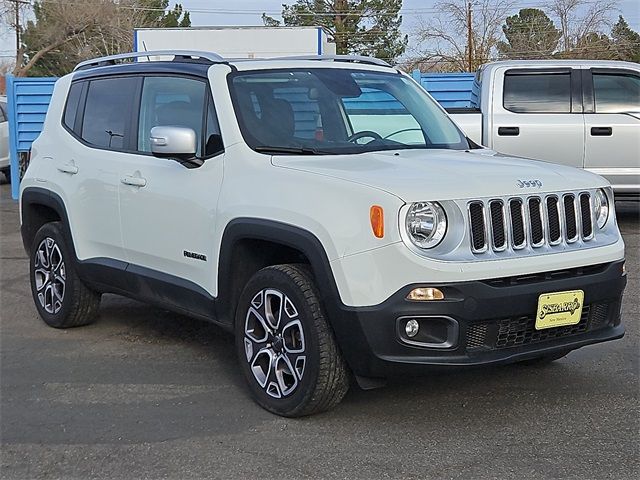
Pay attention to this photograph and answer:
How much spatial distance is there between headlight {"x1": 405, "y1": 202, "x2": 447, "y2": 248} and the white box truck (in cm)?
1171

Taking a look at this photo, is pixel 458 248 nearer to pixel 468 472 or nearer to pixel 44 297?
pixel 468 472

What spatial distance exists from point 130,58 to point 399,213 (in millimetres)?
2987

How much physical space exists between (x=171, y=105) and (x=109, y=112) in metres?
0.70

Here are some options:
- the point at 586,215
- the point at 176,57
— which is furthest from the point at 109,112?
the point at 586,215

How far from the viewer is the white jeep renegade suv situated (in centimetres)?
406

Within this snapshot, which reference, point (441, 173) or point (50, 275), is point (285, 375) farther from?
point (50, 275)

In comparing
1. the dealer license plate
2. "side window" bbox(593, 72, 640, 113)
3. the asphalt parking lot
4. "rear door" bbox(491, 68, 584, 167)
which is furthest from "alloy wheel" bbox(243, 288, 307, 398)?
"side window" bbox(593, 72, 640, 113)

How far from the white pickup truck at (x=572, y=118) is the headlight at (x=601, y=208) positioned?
573cm

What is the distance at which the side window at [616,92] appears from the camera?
410 inches

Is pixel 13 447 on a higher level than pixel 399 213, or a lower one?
lower

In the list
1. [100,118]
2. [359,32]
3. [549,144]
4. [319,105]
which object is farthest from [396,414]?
[359,32]

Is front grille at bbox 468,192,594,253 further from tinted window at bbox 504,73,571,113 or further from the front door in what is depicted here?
tinted window at bbox 504,73,571,113

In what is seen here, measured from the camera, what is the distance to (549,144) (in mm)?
10367

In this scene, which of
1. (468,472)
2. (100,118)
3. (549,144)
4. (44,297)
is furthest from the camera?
(549,144)
